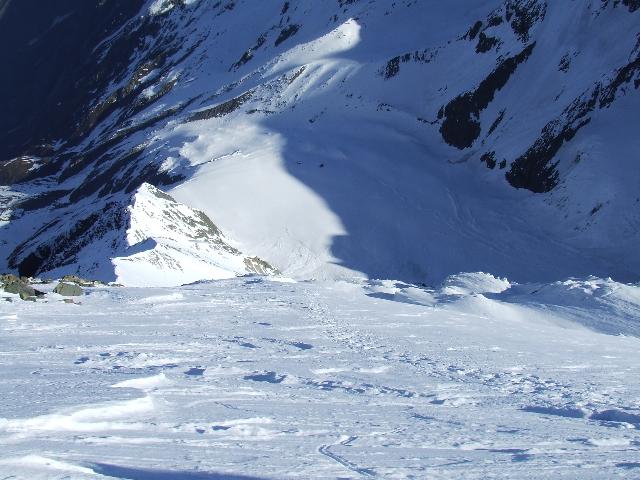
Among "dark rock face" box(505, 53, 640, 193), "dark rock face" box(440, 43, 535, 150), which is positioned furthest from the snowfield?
"dark rock face" box(440, 43, 535, 150)

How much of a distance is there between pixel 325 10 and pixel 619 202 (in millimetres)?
44198

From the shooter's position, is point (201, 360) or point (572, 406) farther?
point (201, 360)

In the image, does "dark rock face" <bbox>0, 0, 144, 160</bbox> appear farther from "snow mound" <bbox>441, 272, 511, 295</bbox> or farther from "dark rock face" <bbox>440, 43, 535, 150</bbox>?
"snow mound" <bbox>441, 272, 511, 295</bbox>

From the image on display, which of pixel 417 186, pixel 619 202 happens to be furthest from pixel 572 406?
pixel 417 186

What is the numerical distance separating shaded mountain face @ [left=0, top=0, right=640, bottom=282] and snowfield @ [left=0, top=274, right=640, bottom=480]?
58.1 feet

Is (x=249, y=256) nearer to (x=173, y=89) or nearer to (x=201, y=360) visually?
(x=201, y=360)

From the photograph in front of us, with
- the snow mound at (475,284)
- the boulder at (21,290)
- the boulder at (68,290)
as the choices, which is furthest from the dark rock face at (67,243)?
the boulder at (21,290)

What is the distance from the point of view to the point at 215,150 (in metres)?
53.2

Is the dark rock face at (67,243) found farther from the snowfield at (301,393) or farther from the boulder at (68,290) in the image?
the snowfield at (301,393)

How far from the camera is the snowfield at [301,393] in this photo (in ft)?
19.9

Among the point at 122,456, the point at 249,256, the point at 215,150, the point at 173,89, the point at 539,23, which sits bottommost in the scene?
the point at 122,456

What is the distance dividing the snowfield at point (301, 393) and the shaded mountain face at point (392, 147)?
17.7m

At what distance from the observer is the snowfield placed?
19.9 ft

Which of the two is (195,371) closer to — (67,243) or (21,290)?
(21,290)
